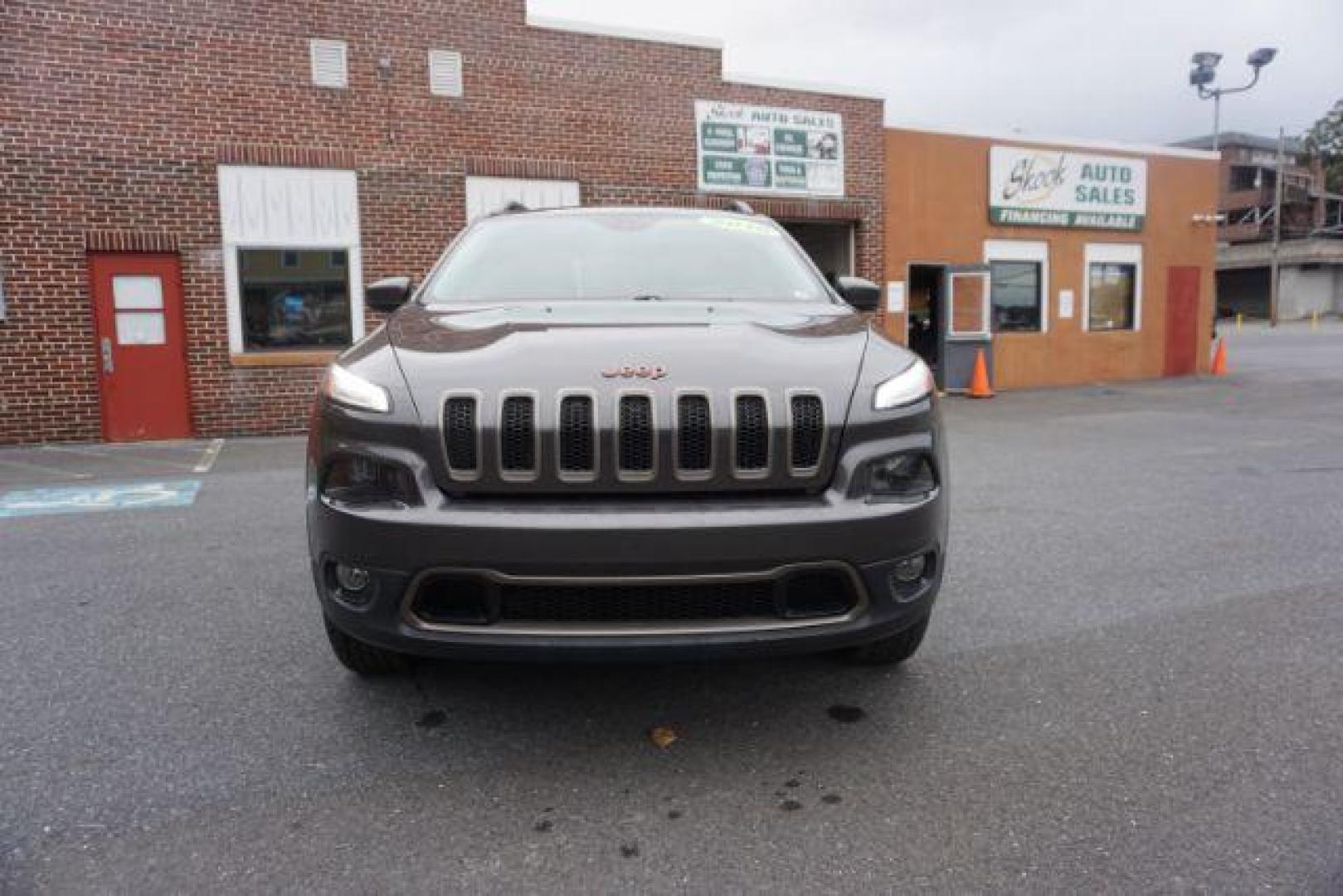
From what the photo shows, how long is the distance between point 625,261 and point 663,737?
200cm

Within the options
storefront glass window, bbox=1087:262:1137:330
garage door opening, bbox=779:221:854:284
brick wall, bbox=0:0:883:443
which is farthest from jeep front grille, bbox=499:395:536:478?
storefront glass window, bbox=1087:262:1137:330

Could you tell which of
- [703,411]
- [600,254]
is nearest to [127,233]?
[600,254]

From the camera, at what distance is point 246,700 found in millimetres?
3330

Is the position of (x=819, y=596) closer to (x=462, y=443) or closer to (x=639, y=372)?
(x=639, y=372)

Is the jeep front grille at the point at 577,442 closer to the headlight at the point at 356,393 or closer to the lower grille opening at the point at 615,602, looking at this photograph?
the lower grille opening at the point at 615,602

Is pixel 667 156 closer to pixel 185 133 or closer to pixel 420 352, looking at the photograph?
pixel 185 133

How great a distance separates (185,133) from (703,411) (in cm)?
1067

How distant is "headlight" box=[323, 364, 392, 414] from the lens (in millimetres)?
2711

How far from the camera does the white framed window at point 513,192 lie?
12.5m

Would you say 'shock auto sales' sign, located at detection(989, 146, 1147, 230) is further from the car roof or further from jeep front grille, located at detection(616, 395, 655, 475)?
jeep front grille, located at detection(616, 395, 655, 475)

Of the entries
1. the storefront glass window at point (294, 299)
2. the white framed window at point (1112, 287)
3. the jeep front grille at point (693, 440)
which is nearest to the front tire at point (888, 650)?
the jeep front grille at point (693, 440)

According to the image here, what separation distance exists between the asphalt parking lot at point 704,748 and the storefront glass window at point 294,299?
7.06 m

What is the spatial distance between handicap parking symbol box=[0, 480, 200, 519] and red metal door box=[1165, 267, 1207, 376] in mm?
17865

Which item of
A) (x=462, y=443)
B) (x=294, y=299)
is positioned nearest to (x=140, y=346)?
(x=294, y=299)
